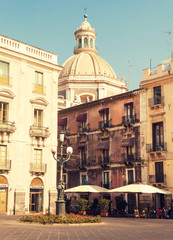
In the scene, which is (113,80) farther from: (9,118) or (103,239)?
(103,239)

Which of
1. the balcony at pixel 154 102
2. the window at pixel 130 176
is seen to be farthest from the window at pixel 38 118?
the balcony at pixel 154 102

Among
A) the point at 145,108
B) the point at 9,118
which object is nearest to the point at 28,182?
the point at 9,118

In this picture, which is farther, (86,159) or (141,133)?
(86,159)

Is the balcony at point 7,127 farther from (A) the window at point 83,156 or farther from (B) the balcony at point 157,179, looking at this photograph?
(B) the balcony at point 157,179

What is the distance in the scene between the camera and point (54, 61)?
39.7 metres

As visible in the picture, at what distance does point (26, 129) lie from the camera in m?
35.5

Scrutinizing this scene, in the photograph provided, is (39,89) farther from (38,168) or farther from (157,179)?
(157,179)

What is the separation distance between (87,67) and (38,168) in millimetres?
37206

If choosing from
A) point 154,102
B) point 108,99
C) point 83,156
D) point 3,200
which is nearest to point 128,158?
point 154,102

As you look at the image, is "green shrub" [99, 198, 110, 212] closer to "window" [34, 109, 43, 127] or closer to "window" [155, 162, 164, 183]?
"window" [155, 162, 164, 183]

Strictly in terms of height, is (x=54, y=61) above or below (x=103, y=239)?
above

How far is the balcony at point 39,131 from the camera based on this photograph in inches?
1407

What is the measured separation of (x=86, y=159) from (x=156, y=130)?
10.8 meters

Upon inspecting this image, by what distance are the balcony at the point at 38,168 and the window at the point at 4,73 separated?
26.6ft
